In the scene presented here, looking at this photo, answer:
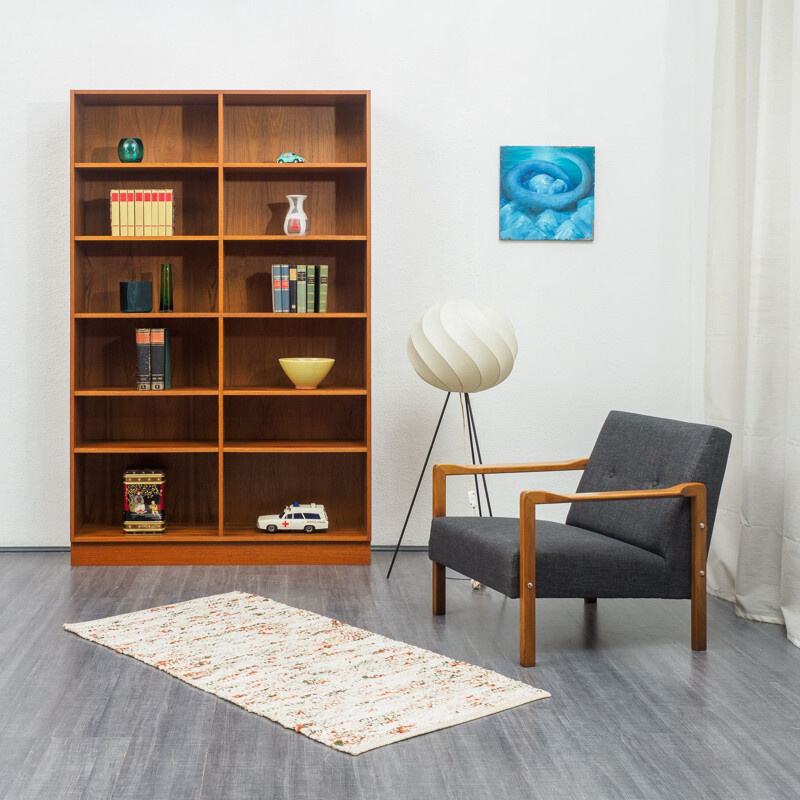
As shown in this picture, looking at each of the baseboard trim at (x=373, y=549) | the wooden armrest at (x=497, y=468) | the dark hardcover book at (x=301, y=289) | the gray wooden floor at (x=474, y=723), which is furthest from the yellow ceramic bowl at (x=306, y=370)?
the gray wooden floor at (x=474, y=723)

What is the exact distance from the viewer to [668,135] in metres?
4.94

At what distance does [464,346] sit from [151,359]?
1.56 m

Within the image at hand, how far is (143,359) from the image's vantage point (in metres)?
4.57

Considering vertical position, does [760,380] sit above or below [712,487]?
above

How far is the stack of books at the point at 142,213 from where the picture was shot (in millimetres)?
4559

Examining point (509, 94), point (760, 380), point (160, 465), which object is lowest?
point (160, 465)

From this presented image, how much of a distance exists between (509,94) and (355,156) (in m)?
0.85

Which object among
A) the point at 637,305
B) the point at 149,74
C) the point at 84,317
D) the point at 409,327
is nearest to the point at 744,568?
the point at 637,305

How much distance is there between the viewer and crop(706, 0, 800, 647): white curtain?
3537mm

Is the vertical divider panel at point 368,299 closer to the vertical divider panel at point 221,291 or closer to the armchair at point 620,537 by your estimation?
the vertical divider panel at point 221,291

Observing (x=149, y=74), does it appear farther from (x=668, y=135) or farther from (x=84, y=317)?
(x=668, y=135)

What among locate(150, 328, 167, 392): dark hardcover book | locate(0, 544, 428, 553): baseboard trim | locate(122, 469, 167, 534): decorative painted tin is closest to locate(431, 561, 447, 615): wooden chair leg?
locate(0, 544, 428, 553): baseboard trim

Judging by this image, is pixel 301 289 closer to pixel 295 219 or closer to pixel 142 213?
pixel 295 219

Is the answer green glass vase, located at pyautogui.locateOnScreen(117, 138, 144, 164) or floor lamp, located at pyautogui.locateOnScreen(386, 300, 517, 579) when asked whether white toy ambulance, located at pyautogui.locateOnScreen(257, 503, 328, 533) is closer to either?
floor lamp, located at pyautogui.locateOnScreen(386, 300, 517, 579)
